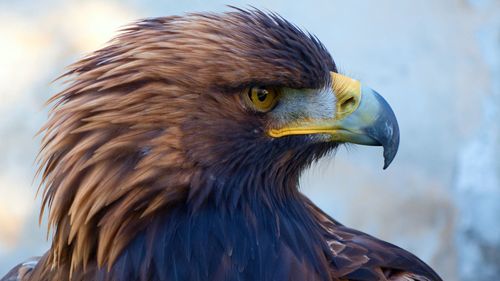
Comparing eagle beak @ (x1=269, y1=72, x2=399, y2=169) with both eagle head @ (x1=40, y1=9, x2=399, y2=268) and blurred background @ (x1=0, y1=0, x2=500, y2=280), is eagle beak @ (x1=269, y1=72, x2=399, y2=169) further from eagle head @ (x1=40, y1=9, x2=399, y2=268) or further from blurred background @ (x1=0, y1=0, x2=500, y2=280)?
blurred background @ (x1=0, y1=0, x2=500, y2=280)

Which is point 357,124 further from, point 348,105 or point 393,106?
point 393,106

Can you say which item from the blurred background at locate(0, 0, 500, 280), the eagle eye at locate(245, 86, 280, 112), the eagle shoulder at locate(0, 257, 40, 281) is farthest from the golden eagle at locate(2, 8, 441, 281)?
the blurred background at locate(0, 0, 500, 280)

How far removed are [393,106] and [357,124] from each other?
291 cm

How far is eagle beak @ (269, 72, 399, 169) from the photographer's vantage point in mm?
2633

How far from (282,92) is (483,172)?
293 cm

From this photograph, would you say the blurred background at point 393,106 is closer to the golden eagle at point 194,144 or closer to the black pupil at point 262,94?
the golden eagle at point 194,144

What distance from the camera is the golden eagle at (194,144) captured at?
2525 millimetres

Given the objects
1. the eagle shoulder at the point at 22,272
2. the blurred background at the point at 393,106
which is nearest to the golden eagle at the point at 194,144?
the eagle shoulder at the point at 22,272

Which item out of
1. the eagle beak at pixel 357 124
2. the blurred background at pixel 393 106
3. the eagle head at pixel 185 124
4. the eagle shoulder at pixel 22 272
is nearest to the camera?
the eagle head at pixel 185 124

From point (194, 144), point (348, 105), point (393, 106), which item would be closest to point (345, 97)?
point (348, 105)

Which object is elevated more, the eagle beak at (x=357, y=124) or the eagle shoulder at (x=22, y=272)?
the eagle beak at (x=357, y=124)

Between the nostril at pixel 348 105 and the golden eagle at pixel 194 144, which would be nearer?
the golden eagle at pixel 194 144

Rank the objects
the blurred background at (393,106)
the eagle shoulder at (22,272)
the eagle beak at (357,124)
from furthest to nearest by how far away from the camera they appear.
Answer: the blurred background at (393,106), the eagle shoulder at (22,272), the eagle beak at (357,124)

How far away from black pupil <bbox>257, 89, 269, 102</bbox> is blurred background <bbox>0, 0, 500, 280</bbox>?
8.47 ft
